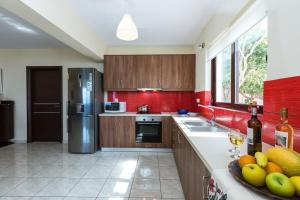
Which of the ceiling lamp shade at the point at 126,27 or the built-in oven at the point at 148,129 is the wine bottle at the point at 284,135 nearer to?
the ceiling lamp shade at the point at 126,27

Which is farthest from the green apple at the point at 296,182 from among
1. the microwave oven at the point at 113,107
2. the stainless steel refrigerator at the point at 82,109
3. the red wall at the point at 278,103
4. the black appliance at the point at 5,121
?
the black appliance at the point at 5,121

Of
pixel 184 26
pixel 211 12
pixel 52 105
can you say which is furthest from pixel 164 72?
pixel 52 105

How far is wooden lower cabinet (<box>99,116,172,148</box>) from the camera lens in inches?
176

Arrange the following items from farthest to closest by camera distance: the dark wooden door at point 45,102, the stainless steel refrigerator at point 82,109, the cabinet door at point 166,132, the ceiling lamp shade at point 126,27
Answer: the dark wooden door at point 45,102
the cabinet door at point 166,132
the stainless steel refrigerator at point 82,109
the ceiling lamp shade at point 126,27

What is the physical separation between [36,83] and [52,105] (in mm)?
730

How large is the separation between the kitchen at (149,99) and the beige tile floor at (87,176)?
0.07 feet

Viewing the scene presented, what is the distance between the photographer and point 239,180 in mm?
880

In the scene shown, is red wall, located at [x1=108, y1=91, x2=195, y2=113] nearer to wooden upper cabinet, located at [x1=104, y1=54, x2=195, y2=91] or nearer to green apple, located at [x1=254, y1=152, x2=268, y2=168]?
wooden upper cabinet, located at [x1=104, y1=54, x2=195, y2=91]

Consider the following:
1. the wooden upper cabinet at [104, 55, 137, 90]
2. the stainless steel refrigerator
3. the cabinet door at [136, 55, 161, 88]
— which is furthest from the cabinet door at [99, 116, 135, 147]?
the cabinet door at [136, 55, 161, 88]

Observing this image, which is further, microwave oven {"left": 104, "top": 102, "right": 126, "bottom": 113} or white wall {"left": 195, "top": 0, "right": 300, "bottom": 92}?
microwave oven {"left": 104, "top": 102, "right": 126, "bottom": 113}

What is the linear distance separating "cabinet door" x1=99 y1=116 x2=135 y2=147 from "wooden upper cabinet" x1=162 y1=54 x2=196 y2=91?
127cm

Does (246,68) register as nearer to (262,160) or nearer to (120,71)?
(262,160)

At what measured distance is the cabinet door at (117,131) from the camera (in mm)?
4500

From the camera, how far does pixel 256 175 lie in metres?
0.81
